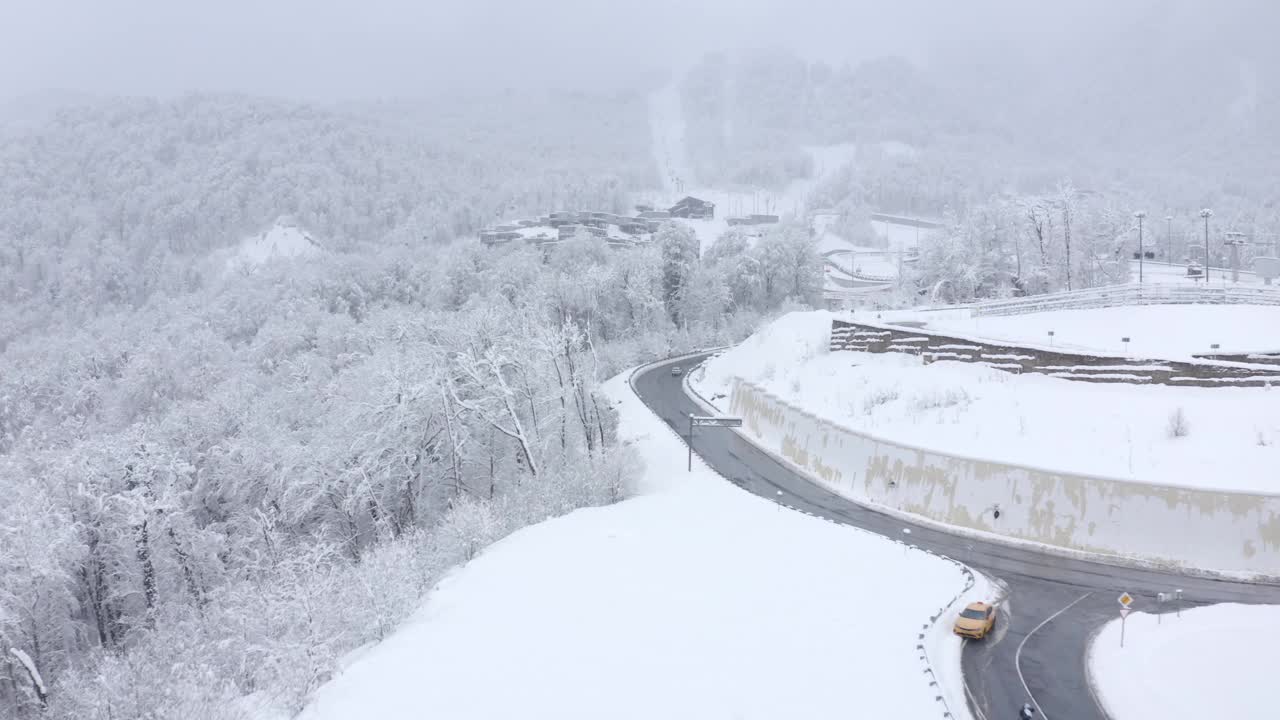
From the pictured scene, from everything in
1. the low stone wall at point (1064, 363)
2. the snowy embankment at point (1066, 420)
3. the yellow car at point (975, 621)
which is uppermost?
the low stone wall at point (1064, 363)

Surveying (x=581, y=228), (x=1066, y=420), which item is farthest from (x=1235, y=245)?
(x=581, y=228)

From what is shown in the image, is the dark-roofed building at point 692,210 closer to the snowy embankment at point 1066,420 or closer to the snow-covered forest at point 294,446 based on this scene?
the snow-covered forest at point 294,446

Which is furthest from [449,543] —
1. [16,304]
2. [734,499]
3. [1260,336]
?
[16,304]

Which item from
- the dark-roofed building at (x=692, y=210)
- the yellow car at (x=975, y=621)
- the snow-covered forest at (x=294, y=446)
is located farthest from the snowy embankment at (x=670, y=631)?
the dark-roofed building at (x=692, y=210)

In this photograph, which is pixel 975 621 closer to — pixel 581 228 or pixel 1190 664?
pixel 1190 664

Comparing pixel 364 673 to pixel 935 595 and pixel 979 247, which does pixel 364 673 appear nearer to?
pixel 935 595

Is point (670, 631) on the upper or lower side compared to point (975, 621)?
upper
